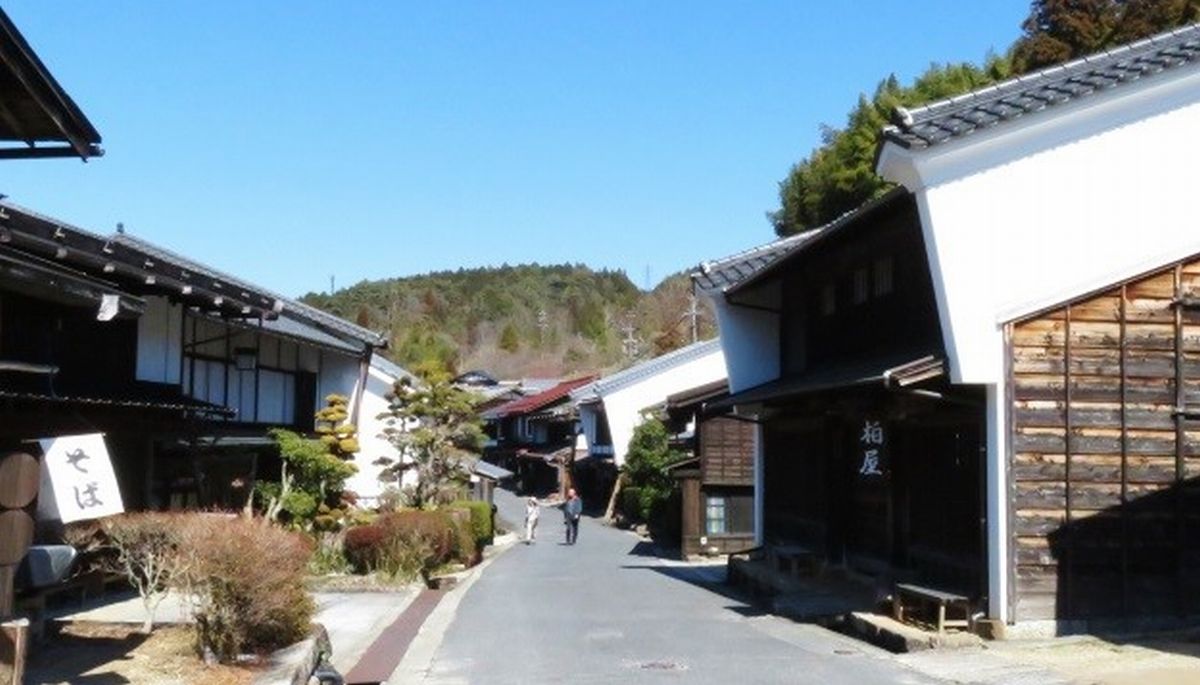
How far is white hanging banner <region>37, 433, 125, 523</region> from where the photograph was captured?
12.2 meters

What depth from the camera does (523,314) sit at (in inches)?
5679

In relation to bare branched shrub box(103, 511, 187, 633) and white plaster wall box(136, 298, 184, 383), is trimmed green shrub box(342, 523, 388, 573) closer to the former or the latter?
white plaster wall box(136, 298, 184, 383)

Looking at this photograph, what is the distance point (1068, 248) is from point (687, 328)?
72.5m

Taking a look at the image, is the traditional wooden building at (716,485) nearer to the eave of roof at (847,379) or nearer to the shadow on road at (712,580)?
the shadow on road at (712,580)

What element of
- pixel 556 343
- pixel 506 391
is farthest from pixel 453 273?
pixel 506 391

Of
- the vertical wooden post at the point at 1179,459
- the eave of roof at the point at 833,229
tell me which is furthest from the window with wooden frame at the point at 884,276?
the vertical wooden post at the point at 1179,459

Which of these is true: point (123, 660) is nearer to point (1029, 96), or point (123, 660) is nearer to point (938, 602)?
point (938, 602)

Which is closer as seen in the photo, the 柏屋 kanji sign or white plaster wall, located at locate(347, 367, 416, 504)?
the 柏屋 kanji sign

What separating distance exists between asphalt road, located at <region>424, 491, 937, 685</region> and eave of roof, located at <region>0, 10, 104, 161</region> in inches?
261

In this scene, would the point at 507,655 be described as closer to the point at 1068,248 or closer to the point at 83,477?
the point at 83,477

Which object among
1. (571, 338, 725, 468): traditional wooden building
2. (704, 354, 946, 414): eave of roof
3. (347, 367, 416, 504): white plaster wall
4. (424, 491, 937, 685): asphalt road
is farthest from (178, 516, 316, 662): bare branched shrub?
(571, 338, 725, 468): traditional wooden building

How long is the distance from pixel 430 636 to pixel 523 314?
126132mm

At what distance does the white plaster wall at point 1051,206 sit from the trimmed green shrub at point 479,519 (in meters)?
20.7

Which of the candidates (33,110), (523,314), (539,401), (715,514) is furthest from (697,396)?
(523,314)
